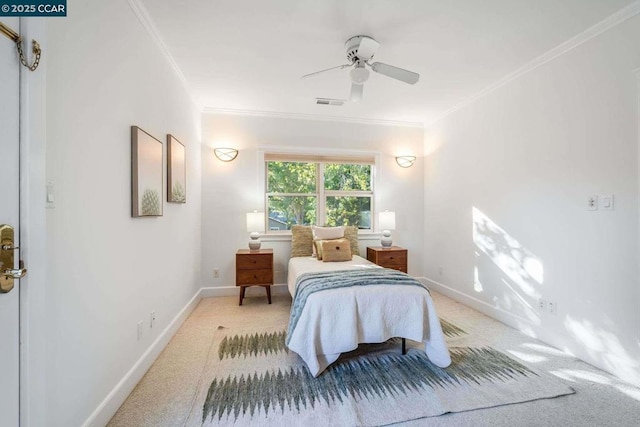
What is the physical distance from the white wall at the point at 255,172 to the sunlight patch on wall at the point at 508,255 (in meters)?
1.18

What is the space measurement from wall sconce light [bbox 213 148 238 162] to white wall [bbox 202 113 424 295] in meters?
0.07

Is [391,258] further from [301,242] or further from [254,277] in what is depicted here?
[254,277]

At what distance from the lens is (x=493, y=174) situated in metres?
3.05

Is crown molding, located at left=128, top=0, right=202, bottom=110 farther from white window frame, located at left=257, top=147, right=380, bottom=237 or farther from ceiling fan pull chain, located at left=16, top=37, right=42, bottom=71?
white window frame, located at left=257, top=147, right=380, bottom=237

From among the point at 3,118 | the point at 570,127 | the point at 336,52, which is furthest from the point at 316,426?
the point at 570,127

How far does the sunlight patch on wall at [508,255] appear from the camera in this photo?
8.41ft

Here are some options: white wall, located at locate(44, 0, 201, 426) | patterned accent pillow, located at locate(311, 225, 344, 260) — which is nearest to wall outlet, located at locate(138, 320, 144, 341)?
white wall, located at locate(44, 0, 201, 426)

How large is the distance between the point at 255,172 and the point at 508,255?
3240 mm

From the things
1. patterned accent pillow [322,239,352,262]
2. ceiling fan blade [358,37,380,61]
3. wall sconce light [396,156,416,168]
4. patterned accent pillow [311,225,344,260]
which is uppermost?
ceiling fan blade [358,37,380,61]

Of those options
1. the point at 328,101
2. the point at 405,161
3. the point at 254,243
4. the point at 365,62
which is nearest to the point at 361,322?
the point at 254,243

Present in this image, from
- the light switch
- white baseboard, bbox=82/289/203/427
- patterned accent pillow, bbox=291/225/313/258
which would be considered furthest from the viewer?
patterned accent pillow, bbox=291/225/313/258

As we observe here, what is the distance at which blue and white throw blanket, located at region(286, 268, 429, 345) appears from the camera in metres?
2.11

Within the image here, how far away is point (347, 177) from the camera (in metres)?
4.18

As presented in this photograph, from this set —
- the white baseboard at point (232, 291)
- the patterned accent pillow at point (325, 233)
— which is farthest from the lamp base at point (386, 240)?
the white baseboard at point (232, 291)
